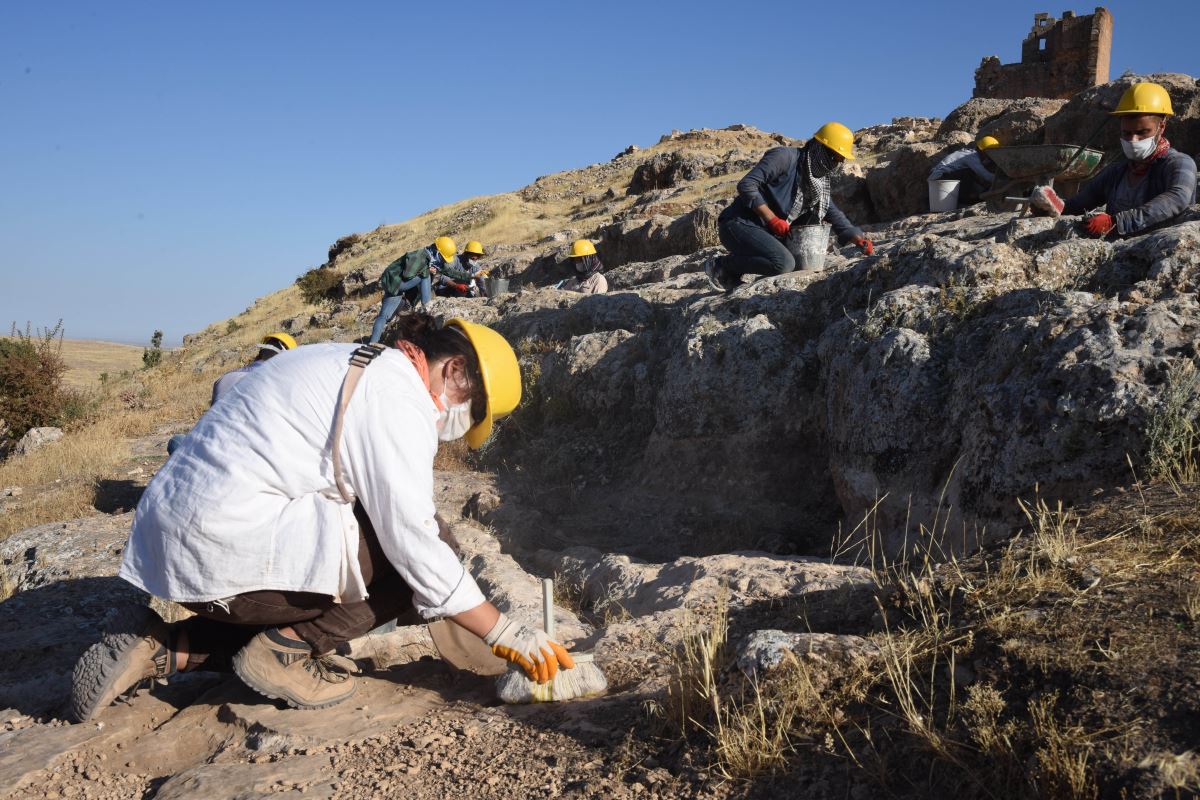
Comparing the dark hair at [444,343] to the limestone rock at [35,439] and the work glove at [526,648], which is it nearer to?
the work glove at [526,648]

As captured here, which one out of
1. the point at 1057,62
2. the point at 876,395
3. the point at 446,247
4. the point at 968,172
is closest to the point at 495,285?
the point at 446,247

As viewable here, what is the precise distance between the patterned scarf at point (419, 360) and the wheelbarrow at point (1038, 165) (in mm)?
7295

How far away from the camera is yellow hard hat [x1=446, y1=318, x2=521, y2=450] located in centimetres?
263

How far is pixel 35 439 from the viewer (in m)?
10.5

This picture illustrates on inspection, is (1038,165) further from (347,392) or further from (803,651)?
(347,392)

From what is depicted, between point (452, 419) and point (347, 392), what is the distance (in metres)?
A: 0.37

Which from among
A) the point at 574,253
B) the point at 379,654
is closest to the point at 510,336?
the point at 574,253

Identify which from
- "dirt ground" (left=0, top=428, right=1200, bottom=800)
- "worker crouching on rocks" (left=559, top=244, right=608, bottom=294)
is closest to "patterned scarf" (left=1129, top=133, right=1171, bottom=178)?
"dirt ground" (left=0, top=428, right=1200, bottom=800)

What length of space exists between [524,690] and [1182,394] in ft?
8.33

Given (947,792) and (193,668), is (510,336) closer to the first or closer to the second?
(193,668)

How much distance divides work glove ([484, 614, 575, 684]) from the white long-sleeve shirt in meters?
0.12

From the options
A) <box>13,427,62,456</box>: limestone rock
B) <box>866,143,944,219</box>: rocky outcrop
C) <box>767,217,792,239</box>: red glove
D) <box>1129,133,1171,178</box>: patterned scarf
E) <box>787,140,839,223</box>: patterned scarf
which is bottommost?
<box>13,427,62,456</box>: limestone rock

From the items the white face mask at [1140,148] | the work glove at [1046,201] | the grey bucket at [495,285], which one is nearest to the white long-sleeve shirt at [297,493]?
the white face mask at [1140,148]

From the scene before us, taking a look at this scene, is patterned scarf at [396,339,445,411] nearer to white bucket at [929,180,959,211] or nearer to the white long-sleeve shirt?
the white long-sleeve shirt
